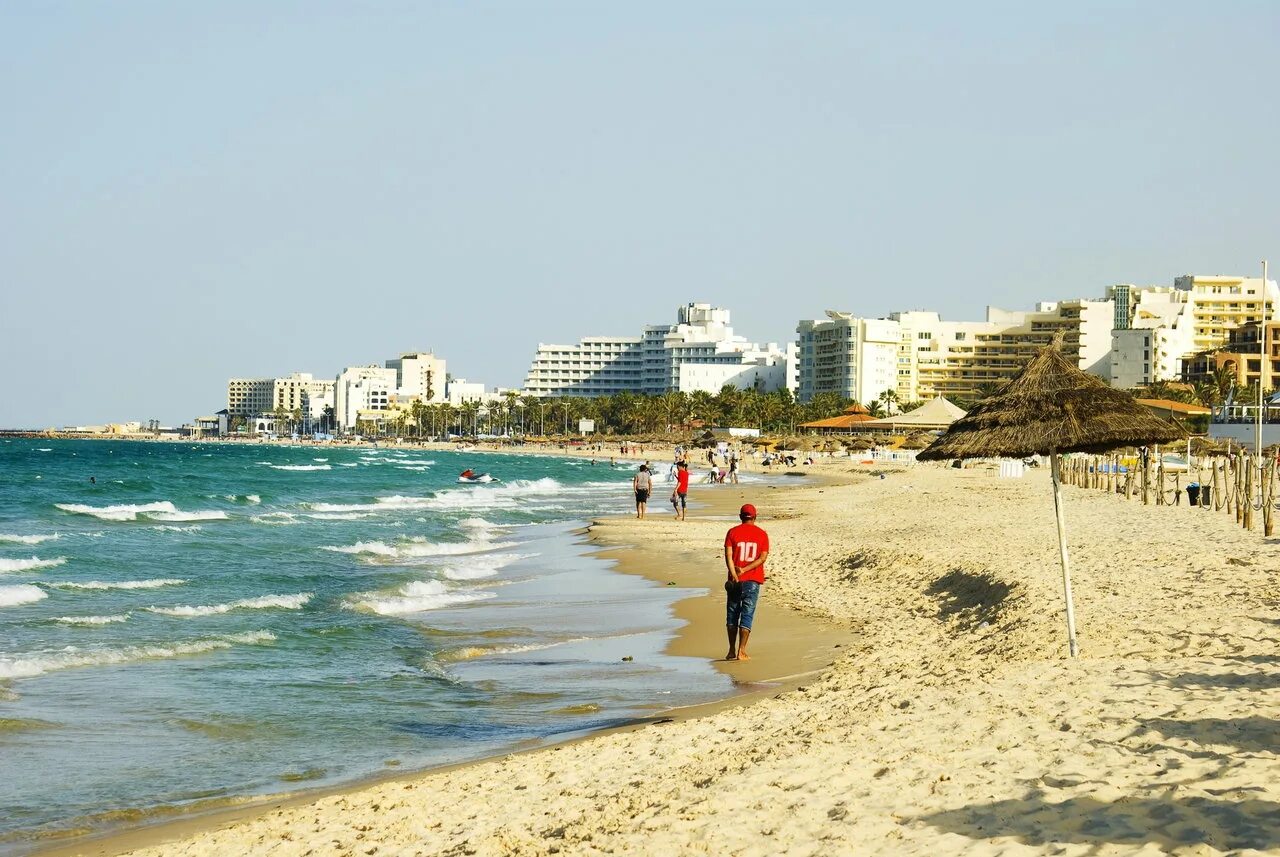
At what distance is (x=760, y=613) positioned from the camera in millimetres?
15633

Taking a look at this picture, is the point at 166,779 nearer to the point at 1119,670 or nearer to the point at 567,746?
the point at 567,746

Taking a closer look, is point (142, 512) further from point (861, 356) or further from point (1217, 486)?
point (861, 356)

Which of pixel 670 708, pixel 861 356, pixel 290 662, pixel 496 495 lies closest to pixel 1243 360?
pixel 861 356

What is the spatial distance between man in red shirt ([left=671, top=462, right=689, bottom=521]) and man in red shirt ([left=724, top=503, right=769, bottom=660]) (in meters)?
19.6

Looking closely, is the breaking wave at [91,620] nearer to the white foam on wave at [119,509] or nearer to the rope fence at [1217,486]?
the rope fence at [1217,486]

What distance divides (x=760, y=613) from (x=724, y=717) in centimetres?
644

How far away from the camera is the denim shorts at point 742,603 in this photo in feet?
38.6

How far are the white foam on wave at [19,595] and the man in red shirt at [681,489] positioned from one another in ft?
52.3

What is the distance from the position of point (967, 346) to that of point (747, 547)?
153091 millimetres

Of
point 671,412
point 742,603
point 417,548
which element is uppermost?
point 671,412

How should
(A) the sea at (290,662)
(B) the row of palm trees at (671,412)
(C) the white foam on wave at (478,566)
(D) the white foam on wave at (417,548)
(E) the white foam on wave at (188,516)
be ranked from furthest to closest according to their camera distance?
(B) the row of palm trees at (671,412) < (E) the white foam on wave at (188,516) < (D) the white foam on wave at (417,548) < (C) the white foam on wave at (478,566) < (A) the sea at (290,662)

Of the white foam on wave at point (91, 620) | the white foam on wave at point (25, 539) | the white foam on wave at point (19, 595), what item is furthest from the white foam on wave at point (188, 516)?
the white foam on wave at point (91, 620)

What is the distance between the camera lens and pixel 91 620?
54.9ft

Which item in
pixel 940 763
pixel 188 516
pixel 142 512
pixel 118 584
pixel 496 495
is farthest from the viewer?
pixel 496 495
